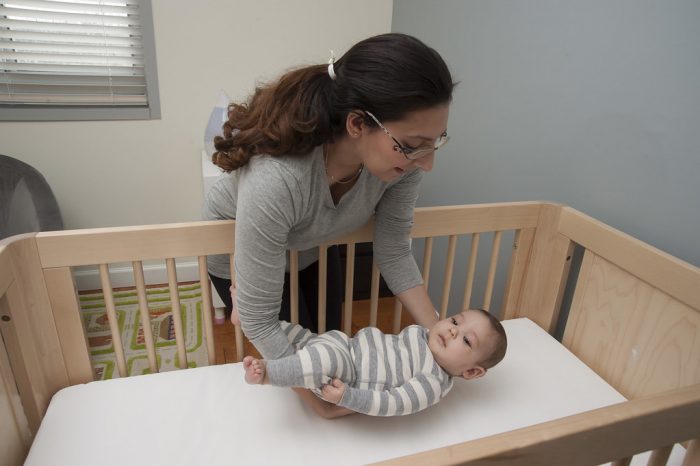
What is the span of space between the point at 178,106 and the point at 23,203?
719 millimetres

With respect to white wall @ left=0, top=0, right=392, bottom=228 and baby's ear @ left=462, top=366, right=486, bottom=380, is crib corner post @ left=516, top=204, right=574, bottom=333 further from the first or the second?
white wall @ left=0, top=0, right=392, bottom=228

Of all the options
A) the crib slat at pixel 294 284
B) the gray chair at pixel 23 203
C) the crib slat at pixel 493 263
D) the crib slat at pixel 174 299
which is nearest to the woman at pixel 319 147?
the crib slat at pixel 294 284

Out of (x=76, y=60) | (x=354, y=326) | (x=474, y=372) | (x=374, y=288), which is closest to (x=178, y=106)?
(x=76, y=60)

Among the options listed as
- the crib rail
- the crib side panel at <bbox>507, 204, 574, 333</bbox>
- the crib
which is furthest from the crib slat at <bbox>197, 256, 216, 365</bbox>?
the crib side panel at <bbox>507, 204, 574, 333</bbox>

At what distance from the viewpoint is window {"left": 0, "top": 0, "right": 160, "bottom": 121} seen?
177 centimetres

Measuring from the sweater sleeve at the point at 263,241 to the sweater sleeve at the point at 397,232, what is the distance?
27 centimetres

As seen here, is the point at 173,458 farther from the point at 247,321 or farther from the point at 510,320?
the point at 510,320

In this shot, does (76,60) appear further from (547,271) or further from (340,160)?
(547,271)

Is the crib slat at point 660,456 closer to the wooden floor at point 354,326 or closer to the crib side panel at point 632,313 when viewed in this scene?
the crib side panel at point 632,313

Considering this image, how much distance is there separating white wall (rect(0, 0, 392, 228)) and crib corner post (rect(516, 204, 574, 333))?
1354 millimetres

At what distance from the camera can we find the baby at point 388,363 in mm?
821

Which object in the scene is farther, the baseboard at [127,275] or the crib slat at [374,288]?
the baseboard at [127,275]

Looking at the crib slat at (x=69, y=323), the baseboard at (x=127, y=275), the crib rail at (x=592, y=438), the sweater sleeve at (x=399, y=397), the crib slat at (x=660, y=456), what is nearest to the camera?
the crib rail at (x=592, y=438)

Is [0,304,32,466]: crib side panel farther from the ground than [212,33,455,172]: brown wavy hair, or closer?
closer
